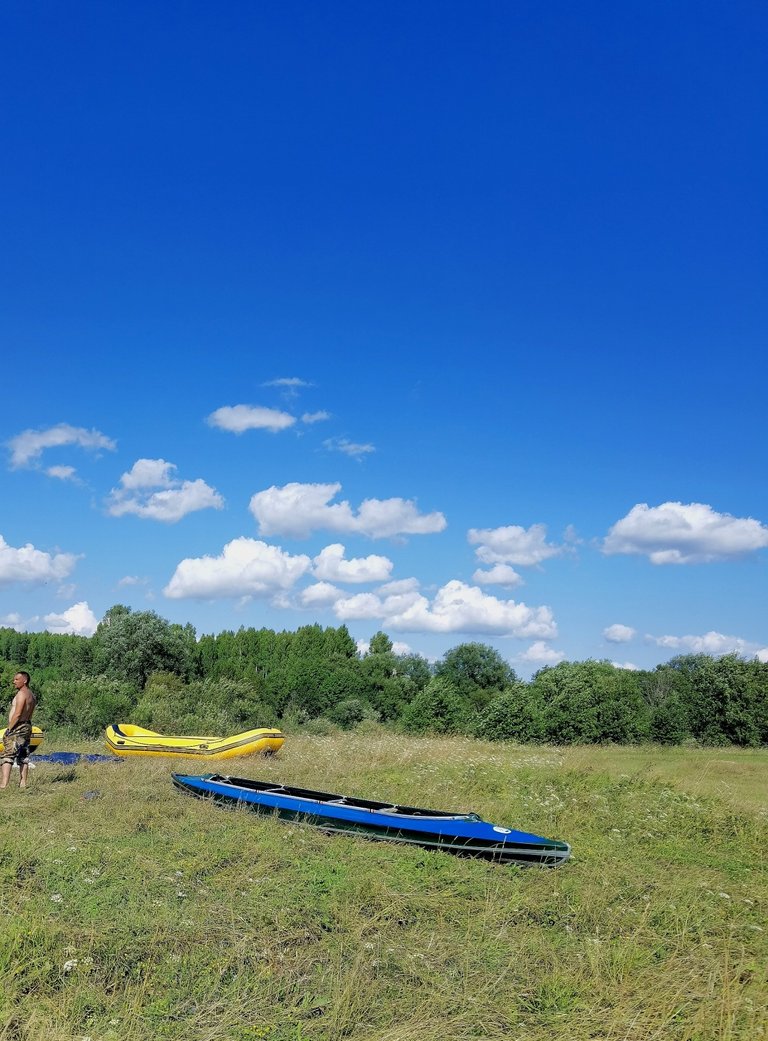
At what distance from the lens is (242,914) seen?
7027mm

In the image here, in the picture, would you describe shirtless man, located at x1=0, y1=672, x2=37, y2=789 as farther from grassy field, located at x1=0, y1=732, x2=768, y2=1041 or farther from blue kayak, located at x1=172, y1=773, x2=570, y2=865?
blue kayak, located at x1=172, y1=773, x2=570, y2=865

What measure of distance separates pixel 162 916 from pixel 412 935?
2176 millimetres

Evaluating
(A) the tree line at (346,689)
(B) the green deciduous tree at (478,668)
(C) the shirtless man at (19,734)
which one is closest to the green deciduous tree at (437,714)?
(A) the tree line at (346,689)

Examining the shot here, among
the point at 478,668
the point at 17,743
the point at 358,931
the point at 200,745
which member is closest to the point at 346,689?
the point at 478,668

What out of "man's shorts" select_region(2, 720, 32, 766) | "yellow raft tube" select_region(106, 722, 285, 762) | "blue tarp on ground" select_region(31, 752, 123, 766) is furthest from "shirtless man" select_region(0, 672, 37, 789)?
"yellow raft tube" select_region(106, 722, 285, 762)

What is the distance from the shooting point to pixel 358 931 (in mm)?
6730

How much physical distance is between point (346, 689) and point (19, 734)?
121 feet

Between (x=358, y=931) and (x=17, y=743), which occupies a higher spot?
(x=17, y=743)

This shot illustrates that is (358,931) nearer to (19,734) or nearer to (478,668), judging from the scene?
(19,734)

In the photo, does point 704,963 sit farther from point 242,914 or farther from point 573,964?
point 242,914

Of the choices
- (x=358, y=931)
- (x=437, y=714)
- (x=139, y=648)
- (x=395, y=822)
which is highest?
(x=139, y=648)

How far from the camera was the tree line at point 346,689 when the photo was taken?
30891 mm

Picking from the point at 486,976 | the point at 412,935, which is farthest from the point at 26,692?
the point at 486,976

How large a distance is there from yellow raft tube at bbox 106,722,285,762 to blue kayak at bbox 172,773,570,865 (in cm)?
602
